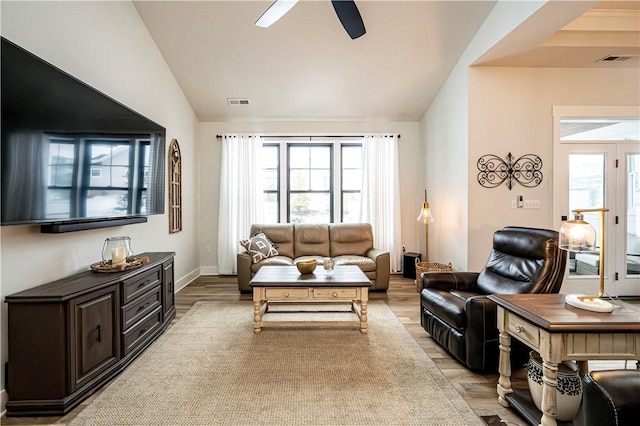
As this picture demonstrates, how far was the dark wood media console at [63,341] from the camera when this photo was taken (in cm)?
188

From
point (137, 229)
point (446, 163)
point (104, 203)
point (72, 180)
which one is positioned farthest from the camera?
point (446, 163)

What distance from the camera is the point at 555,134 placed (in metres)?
3.93

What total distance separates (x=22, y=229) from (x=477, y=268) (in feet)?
14.3

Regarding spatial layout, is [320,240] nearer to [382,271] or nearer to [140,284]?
[382,271]

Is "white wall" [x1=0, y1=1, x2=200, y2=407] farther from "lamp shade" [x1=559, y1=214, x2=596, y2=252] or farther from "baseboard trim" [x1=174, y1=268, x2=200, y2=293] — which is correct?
"lamp shade" [x1=559, y1=214, x2=596, y2=252]

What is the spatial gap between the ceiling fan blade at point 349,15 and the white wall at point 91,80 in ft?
6.90

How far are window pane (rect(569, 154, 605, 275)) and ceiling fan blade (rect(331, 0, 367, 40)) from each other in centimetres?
325

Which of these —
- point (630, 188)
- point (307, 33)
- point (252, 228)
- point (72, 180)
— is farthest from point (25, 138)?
point (630, 188)

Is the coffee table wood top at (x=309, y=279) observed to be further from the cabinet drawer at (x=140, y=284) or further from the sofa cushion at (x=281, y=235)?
the sofa cushion at (x=281, y=235)

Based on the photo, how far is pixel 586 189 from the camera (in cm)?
409

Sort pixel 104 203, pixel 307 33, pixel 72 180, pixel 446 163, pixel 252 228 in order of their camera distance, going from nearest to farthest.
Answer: pixel 72 180 < pixel 104 203 < pixel 307 33 < pixel 446 163 < pixel 252 228

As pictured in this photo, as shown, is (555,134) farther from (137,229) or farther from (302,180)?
(137,229)

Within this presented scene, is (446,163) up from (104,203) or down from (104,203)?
up

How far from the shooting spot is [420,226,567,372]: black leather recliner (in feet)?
7.54
